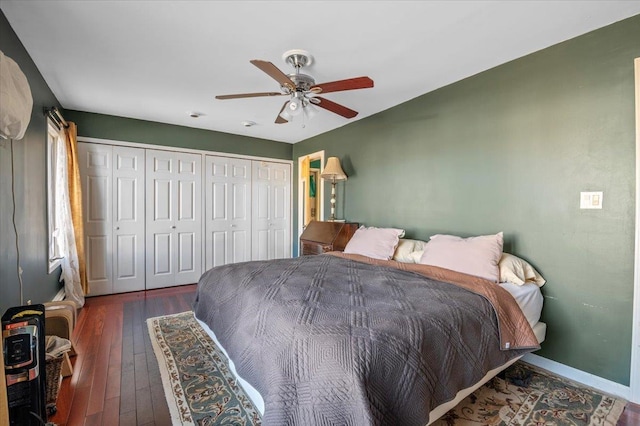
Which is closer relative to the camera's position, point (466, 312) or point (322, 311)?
point (322, 311)

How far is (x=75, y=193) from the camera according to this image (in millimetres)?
3389

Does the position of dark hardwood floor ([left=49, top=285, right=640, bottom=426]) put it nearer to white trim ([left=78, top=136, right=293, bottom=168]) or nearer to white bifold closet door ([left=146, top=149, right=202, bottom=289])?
white bifold closet door ([left=146, top=149, right=202, bottom=289])

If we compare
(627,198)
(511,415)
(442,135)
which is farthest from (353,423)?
(442,135)

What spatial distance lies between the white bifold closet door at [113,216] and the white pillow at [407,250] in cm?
352

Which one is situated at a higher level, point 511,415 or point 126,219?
point 126,219

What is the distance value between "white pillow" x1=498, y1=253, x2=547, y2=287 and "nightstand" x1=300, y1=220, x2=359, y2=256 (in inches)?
74.7

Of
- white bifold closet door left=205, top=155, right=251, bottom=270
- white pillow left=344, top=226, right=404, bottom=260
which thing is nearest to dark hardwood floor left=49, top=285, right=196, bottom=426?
white bifold closet door left=205, top=155, right=251, bottom=270

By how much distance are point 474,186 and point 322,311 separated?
203cm

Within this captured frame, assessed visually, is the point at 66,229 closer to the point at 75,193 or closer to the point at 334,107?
the point at 75,193

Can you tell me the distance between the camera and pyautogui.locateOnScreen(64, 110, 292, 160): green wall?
3.76 metres

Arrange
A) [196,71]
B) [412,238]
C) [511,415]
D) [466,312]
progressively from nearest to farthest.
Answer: [466,312] < [511,415] < [196,71] < [412,238]

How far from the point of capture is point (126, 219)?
3.99 metres

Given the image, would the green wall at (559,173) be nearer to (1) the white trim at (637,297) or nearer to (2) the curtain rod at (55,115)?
(1) the white trim at (637,297)

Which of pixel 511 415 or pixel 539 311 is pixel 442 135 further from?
pixel 511 415
